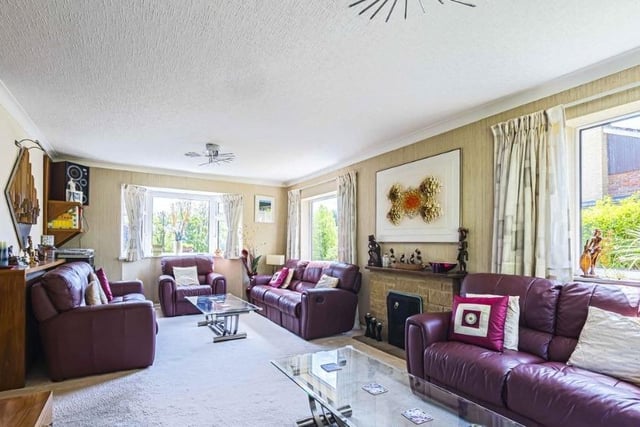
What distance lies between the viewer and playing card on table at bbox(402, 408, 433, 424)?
1816mm

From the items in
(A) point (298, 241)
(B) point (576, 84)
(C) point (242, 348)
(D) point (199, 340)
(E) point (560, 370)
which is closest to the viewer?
(E) point (560, 370)

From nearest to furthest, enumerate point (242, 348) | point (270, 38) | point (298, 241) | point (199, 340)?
point (270, 38) < point (242, 348) < point (199, 340) < point (298, 241)

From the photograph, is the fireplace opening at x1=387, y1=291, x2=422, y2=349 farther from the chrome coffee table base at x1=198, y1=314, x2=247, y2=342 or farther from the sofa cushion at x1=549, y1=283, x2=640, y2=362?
the chrome coffee table base at x1=198, y1=314, x2=247, y2=342

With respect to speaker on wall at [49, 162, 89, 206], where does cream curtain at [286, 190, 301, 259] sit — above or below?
below

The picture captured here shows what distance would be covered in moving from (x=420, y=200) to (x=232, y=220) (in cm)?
401

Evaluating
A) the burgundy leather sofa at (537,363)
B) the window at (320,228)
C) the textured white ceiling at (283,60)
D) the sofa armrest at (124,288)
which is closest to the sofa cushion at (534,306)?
the burgundy leather sofa at (537,363)

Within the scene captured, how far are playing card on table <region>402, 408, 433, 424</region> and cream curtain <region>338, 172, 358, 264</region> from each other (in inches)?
126

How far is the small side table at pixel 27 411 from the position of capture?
164 cm

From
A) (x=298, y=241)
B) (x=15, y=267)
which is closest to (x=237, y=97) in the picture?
(x=15, y=267)

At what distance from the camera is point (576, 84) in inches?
108

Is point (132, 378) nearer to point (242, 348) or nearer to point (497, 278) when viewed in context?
point (242, 348)

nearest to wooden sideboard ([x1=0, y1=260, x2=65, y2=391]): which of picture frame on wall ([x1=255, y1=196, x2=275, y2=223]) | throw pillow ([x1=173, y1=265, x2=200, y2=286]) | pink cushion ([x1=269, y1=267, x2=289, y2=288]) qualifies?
throw pillow ([x1=173, y1=265, x2=200, y2=286])

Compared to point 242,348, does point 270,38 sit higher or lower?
higher

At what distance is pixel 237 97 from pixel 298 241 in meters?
3.95
